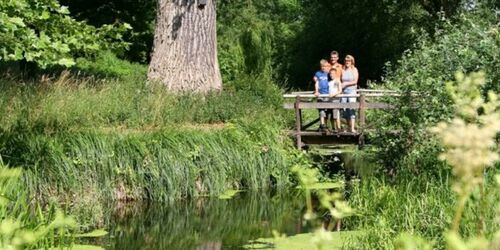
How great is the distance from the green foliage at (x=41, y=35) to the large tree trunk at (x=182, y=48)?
250 inches

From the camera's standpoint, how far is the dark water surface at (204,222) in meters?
8.44

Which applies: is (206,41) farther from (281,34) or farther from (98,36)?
(281,34)

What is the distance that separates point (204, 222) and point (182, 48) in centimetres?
478

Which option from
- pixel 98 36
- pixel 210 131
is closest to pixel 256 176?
pixel 210 131

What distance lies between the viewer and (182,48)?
13.5m

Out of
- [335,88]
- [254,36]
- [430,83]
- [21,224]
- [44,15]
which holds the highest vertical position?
[254,36]

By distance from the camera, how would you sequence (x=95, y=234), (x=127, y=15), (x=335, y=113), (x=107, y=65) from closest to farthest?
(x=95, y=234) → (x=335, y=113) → (x=107, y=65) → (x=127, y=15)

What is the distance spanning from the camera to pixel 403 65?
389 inches

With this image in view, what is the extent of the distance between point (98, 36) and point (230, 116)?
5.65 m

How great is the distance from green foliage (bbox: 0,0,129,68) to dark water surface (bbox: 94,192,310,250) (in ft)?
7.54

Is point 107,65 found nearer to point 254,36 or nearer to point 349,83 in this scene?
point 254,36

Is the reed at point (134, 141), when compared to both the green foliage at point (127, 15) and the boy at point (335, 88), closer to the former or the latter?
the boy at point (335, 88)

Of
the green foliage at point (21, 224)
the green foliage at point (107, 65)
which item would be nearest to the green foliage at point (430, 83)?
the green foliage at point (21, 224)

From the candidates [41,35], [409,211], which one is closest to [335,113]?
[409,211]
